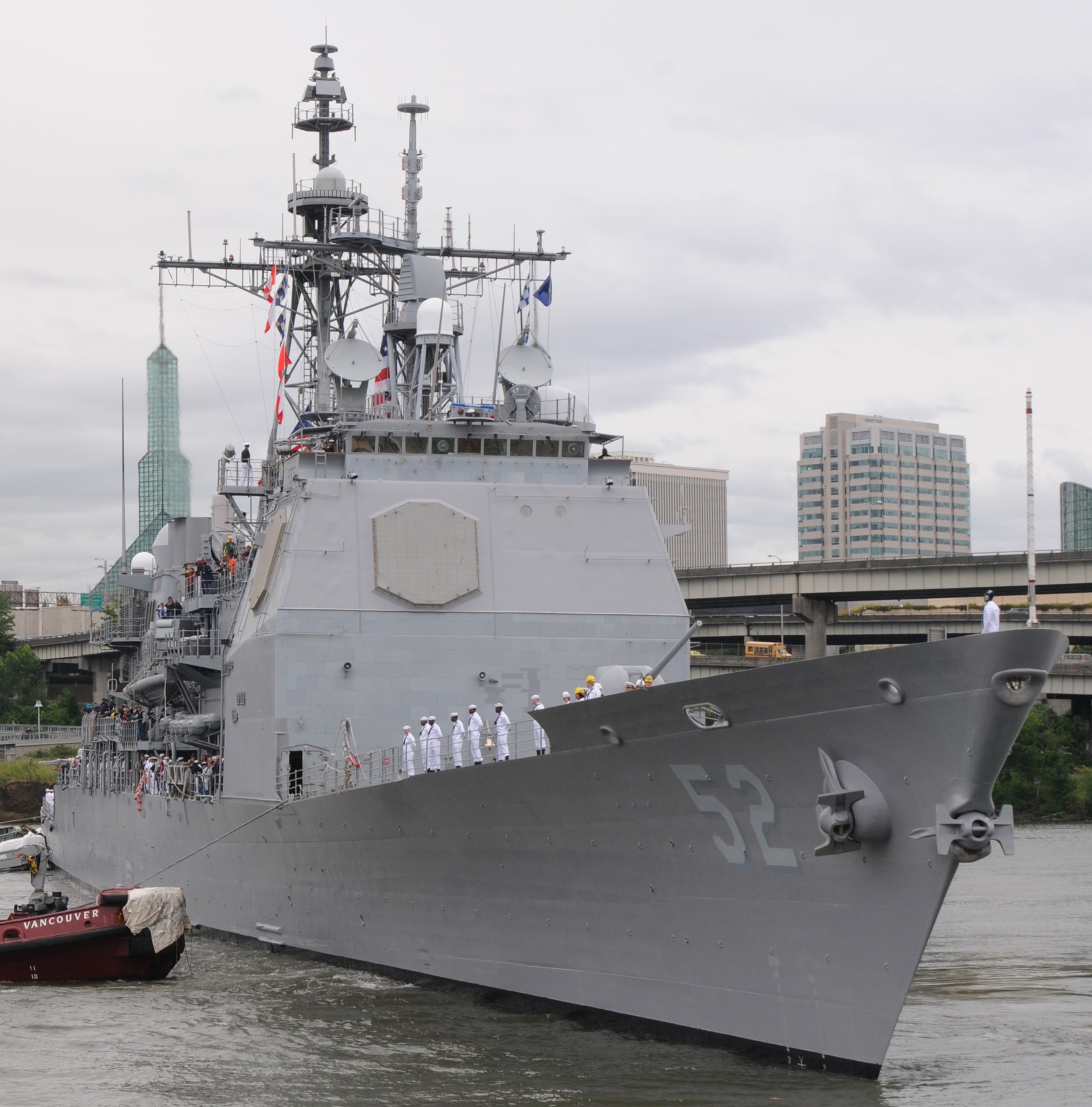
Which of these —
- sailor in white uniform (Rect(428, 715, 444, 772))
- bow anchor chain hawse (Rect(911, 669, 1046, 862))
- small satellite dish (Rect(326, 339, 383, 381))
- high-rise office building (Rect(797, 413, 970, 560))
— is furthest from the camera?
high-rise office building (Rect(797, 413, 970, 560))

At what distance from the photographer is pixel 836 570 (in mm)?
36000

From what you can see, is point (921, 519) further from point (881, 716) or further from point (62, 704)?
point (881, 716)

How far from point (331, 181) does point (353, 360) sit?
458cm

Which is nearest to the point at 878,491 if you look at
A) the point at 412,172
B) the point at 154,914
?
the point at 412,172

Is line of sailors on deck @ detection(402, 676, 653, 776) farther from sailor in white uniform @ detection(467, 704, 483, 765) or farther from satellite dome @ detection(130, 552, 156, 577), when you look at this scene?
satellite dome @ detection(130, 552, 156, 577)

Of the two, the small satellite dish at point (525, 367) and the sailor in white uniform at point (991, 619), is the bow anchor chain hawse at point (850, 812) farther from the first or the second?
the small satellite dish at point (525, 367)

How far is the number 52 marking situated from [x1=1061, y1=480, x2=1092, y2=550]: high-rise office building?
4955cm

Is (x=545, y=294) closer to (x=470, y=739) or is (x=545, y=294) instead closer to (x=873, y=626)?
(x=470, y=739)

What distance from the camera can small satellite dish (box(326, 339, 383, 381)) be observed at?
57.1 feet

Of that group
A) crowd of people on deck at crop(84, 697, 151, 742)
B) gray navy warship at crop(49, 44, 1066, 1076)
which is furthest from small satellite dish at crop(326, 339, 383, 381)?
crowd of people on deck at crop(84, 697, 151, 742)

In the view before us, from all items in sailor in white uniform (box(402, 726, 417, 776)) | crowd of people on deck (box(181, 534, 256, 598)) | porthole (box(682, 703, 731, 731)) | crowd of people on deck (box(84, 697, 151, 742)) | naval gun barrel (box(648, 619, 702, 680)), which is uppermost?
crowd of people on deck (box(181, 534, 256, 598))

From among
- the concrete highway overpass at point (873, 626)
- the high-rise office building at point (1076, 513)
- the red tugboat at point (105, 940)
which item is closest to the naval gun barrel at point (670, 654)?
the red tugboat at point (105, 940)

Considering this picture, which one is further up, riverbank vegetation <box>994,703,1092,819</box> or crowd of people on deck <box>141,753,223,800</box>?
crowd of people on deck <box>141,753,223,800</box>

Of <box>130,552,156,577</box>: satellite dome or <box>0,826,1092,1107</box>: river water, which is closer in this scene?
<box>0,826,1092,1107</box>: river water
